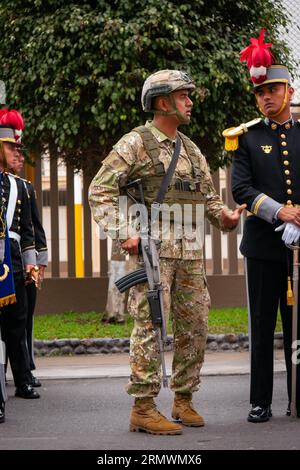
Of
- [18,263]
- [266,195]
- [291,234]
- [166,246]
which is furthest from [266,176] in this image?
[18,263]

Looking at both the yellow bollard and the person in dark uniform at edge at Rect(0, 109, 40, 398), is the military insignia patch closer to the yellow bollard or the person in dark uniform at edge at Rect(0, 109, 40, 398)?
the person in dark uniform at edge at Rect(0, 109, 40, 398)

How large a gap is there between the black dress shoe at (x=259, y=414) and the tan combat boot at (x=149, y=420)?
23.0 inches

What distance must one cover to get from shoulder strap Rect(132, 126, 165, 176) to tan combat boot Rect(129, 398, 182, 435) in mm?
1355

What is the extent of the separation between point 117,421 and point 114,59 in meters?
5.40

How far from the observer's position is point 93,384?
9008 mm

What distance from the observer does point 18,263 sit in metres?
8.38

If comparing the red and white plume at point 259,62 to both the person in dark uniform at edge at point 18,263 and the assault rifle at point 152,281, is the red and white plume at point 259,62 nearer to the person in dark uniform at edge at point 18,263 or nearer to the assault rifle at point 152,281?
the assault rifle at point 152,281

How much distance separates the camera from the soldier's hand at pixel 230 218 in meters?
6.59

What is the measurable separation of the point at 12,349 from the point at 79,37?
4.46m

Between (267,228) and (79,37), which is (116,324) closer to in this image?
(79,37)

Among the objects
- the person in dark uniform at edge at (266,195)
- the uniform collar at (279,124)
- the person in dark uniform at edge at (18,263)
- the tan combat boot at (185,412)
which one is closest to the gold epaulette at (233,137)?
the person in dark uniform at edge at (266,195)

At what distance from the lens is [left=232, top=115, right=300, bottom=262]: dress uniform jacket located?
6.79m
